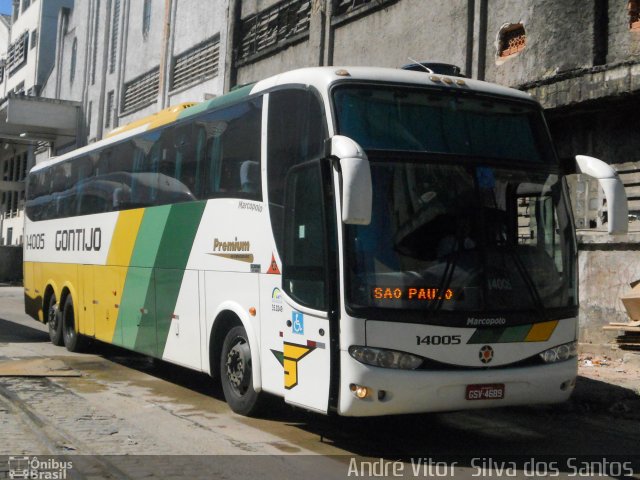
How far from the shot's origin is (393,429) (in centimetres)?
810

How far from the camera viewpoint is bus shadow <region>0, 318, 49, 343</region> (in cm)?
1519

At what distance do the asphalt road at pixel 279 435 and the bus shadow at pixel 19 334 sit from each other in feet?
15.9

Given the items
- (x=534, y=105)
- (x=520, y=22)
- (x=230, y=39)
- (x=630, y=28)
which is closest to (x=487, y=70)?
(x=520, y=22)

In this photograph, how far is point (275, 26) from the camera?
21.0 m

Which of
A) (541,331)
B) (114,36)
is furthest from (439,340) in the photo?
(114,36)

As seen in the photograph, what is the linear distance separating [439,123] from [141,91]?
24.4 m

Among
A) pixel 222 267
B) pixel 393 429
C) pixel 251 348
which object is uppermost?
pixel 222 267

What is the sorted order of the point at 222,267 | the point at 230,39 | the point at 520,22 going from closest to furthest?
the point at 222,267 → the point at 520,22 → the point at 230,39

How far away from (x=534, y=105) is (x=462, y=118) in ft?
2.95

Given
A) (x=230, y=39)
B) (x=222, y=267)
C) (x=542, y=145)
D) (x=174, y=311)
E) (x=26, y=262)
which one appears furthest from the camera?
(x=230, y=39)

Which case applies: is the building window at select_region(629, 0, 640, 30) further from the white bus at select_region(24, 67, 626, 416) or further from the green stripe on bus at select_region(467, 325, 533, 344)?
the green stripe on bus at select_region(467, 325, 533, 344)

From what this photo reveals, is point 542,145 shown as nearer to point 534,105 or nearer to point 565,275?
point 534,105

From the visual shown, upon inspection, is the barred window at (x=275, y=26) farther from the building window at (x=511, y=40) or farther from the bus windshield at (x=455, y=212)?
the bus windshield at (x=455, y=212)

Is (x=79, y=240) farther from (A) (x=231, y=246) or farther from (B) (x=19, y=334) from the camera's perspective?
(A) (x=231, y=246)
